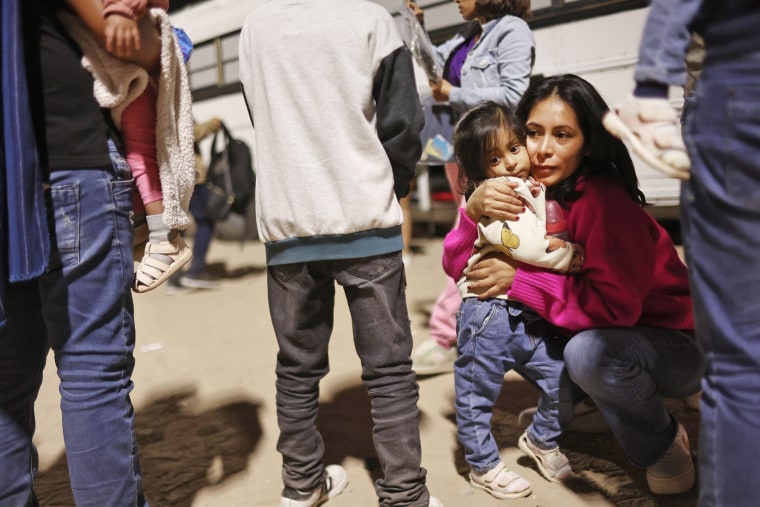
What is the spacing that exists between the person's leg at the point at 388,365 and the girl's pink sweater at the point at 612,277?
0.40 meters

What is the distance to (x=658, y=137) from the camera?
3.79ft

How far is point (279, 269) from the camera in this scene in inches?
72.4

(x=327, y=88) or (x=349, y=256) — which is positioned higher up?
(x=327, y=88)

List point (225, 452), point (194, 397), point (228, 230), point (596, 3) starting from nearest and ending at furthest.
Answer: point (225, 452) < point (194, 397) < point (596, 3) < point (228, 230)

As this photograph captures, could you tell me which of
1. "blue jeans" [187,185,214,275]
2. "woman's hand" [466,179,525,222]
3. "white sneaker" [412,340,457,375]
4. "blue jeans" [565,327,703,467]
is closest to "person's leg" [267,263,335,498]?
"woman's hand" [466,179,525,222]

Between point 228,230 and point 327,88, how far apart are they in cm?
546

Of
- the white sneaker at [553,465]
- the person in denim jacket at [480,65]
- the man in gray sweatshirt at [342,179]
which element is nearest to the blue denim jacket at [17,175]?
the man in gray sweatshirt at [342,179]

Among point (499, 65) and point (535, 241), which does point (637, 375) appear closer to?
point (535, 241)

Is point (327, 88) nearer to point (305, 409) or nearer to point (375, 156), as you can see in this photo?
point (375, 156)

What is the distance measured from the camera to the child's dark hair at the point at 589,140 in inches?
76.2

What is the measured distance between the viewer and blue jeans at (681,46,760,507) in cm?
107

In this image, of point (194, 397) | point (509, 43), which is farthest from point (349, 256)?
point (194, 397)

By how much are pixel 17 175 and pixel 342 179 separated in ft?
2.40

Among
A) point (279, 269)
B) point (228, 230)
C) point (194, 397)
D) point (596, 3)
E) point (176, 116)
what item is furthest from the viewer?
point (228, 230)
